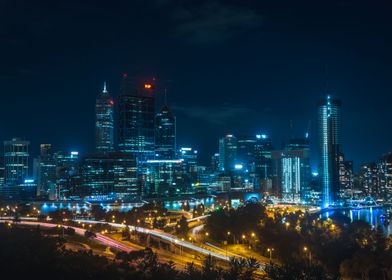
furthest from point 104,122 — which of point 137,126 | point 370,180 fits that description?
point 370,180

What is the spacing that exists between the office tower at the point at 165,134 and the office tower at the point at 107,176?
57.9 ft

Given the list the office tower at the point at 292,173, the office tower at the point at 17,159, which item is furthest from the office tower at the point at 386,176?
the office tower at the point at 17,159

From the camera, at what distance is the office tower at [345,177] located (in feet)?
275

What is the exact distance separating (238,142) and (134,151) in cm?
3220

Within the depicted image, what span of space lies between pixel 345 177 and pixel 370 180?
4.44m

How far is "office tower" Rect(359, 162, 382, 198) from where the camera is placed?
275ft

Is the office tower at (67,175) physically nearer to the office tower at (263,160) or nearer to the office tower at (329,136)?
the office tower at (263,160)

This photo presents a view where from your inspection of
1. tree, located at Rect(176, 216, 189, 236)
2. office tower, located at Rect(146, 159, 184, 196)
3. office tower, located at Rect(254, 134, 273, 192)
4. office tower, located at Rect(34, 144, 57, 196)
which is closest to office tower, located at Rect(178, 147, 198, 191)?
office tower, located at Rect(146, 159, 184, 196)

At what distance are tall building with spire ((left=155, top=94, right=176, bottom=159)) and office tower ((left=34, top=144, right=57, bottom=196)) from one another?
1801cm

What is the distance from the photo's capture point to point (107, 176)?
65.2m

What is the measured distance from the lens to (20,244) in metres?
19.5

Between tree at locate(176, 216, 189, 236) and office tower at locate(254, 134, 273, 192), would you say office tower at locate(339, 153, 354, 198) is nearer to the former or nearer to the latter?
office tower at locate(254, 134, 273, 192)

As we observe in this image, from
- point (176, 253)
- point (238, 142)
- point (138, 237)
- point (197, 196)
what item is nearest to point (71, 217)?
point (138, 237)

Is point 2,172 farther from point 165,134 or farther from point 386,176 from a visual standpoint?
point 386,176
